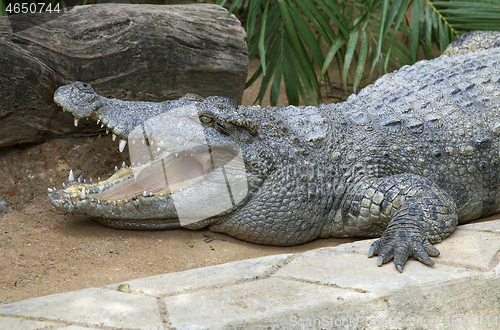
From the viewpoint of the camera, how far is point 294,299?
226cm

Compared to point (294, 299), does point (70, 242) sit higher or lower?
lower

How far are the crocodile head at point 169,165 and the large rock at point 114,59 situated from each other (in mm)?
492

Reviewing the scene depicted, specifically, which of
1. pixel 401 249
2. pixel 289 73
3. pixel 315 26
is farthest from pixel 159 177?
pixel 315 26

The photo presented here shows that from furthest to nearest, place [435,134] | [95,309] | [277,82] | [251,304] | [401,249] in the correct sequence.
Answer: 1. [277,82]
2. [435,134]
3. [401,249]
4. [251,304]
5. [95,309]

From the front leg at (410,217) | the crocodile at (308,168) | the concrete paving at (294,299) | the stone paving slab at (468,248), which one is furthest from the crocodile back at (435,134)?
the concrete paving at (294,299)

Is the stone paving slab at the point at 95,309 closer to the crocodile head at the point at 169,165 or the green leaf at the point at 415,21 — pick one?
the crocodile head at the point at 169,165

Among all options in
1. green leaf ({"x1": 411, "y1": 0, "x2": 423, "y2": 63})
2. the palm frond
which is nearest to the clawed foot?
the palm frond

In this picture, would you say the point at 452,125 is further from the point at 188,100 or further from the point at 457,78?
the point at 188,100

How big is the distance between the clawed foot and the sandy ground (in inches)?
27.9

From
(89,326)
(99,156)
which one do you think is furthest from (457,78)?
(89,326)

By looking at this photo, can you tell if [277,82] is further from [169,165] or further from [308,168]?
[169,165]

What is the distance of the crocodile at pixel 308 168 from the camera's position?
126 inches

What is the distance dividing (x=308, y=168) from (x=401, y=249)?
0.92 m

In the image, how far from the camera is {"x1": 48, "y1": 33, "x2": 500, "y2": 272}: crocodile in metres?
3.19
